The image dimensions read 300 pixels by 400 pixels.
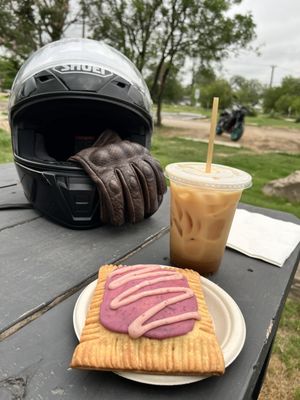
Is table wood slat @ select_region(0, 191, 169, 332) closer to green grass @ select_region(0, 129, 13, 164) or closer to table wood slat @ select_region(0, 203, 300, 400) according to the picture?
table wood slat @ select_region(0, 203, 300, 400)

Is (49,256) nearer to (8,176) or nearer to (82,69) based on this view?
(82,69)

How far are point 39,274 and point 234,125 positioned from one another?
7.21 m

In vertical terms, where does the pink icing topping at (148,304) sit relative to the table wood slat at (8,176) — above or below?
above

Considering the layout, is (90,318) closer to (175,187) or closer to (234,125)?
(175,187)

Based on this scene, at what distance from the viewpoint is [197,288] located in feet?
1.60

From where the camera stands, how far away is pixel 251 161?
14.7ft

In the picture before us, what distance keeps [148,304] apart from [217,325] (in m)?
0.12

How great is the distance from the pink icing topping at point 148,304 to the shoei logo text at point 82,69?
1.81 feet

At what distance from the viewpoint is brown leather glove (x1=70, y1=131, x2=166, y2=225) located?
0.76m

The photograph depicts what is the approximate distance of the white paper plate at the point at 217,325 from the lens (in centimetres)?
37

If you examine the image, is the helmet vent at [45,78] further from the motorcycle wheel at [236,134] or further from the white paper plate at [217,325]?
the motorcycle wheel at [236,134]

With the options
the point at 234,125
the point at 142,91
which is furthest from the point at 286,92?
the point at 142,91

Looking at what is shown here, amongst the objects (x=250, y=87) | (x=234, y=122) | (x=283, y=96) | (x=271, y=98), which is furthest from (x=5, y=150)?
(x=250, y=87)

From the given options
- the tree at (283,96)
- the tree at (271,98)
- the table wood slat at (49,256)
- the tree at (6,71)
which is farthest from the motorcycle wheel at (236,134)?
the tree at (271,98)
